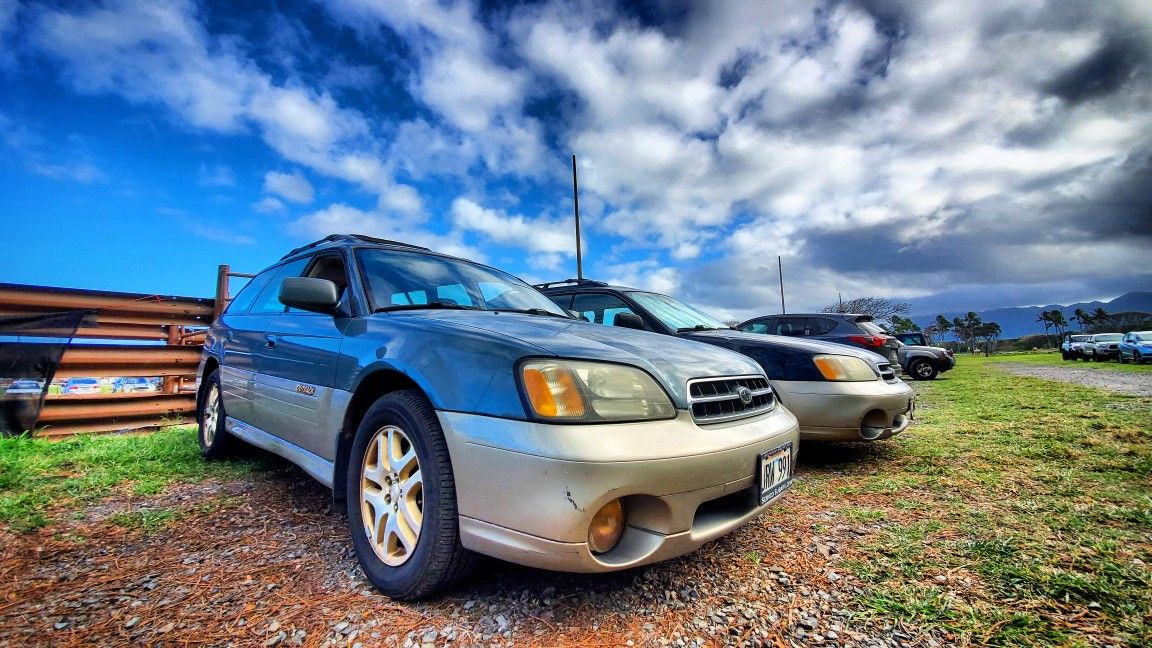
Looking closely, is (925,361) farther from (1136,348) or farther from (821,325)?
(1136,348)

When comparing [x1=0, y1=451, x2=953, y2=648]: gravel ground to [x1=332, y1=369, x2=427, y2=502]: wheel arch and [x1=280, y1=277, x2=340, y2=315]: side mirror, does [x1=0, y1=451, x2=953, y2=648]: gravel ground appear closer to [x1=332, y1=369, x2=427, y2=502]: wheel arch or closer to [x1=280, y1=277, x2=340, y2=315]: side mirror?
[x1=332, y1=369, x2=427, y2=502]: wheel arch

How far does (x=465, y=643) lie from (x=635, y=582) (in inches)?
26.6

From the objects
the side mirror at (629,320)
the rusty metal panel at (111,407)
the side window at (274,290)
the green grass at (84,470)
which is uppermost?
the side window at (274,290)

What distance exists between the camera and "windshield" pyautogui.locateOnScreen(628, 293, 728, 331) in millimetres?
4324

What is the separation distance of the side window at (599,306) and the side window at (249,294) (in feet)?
8.22

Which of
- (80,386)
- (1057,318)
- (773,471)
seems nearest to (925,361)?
(773,471)

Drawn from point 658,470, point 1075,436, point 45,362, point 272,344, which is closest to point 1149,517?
point 1075,436

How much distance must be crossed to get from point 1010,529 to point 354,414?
3.09m

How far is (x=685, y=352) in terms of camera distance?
2.26 metres

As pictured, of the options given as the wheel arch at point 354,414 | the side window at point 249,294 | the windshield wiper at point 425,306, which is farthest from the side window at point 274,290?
the wheel arch at point 354,414

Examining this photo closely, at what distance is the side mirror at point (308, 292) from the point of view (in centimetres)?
241

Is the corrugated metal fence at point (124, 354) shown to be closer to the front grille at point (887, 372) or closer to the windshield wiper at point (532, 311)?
the windshield wiper at point (532, 311)

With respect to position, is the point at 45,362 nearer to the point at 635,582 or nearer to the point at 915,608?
the point at 635,582

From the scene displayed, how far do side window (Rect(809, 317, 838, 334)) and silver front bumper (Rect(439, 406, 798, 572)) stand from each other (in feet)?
25.1
